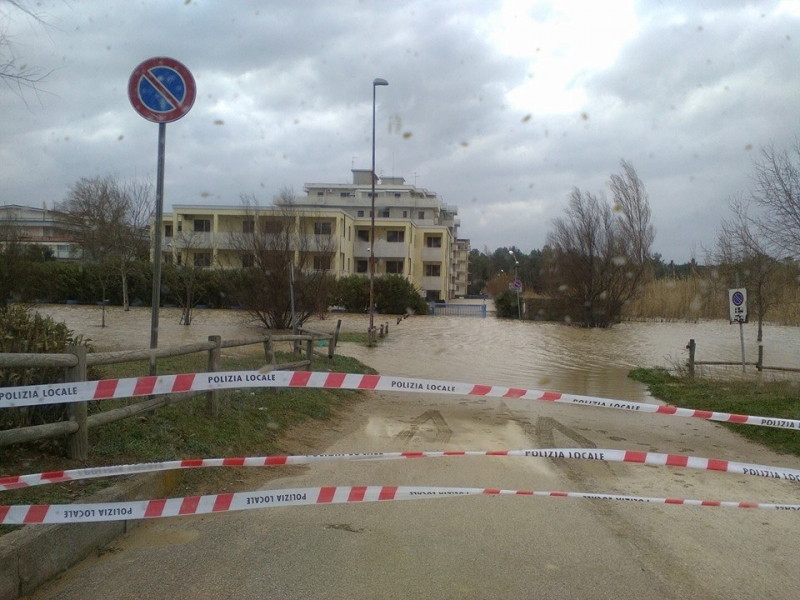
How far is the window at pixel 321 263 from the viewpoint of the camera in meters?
28.9

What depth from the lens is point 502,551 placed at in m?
4.46

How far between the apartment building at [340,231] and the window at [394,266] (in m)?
0.09

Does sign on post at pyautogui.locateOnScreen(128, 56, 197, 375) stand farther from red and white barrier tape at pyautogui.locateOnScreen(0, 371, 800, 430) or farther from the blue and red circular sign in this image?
red and white barrier tape at pyautogui.locateOnScreen(0, 371, 800, 430)

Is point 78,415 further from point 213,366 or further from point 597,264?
point 597,264

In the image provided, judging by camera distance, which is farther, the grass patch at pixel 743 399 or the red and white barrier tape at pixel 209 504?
the grass patch at pixel 743 399

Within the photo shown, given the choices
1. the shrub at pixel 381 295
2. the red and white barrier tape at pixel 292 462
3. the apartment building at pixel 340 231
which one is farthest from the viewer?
the shrub at pixel 381 295

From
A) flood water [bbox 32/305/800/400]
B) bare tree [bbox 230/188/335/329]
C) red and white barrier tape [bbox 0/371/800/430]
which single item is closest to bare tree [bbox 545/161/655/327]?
flood water [bbox 32/305/800/400]

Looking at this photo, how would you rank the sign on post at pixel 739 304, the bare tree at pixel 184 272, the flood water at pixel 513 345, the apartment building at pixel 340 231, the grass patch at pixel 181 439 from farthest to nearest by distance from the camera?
1. the bare tree at pixel 184 272
2. the apartment building at pixel 340 231
3. the flood water at pixel 513 345
4. the sign on post at pixel 739 304
5. the grass patch at pixel 181 439

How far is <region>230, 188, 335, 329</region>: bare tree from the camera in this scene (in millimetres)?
27984

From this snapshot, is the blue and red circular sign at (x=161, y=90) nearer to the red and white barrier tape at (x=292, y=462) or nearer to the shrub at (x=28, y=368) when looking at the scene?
the shrub at (x=28, y=368)

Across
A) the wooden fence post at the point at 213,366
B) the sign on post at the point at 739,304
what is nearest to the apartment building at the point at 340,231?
the sign on post at the point at 739,304

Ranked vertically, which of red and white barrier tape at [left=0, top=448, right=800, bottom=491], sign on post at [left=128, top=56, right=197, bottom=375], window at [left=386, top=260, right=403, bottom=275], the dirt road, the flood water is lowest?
the flood water

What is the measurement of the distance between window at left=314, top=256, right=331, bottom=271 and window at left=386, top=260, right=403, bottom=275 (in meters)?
32.5

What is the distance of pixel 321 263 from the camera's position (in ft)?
95.3
